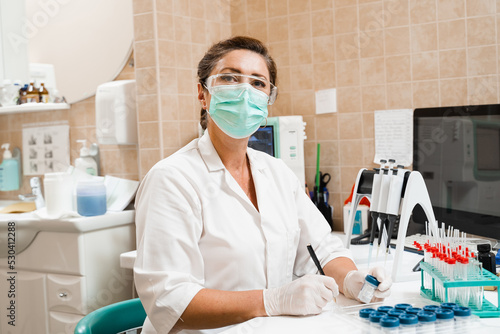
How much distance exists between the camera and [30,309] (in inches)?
96.9

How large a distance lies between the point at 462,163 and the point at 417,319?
91 cm

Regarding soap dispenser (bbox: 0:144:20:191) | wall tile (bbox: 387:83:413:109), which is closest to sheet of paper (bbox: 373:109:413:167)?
wall tile (bbox: 387:83:413:109)

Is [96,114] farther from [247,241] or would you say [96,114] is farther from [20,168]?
[247,241]

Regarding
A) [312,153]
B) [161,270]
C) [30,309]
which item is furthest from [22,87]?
[161,270]

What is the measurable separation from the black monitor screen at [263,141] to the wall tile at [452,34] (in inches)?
33.6

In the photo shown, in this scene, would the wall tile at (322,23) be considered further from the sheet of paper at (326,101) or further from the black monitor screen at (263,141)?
the black monitor screen at (263,141)

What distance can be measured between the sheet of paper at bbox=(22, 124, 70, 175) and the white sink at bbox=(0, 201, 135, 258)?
553 mm

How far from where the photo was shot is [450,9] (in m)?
2.26

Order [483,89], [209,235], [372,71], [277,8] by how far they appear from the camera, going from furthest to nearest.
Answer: [277,8]
[372,71]
[483,89]
[209,235]

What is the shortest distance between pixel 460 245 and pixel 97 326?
39.5 inches

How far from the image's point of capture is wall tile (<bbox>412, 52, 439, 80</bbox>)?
2.31 meters

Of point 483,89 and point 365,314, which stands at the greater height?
point 483,89

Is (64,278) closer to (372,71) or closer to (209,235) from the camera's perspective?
(209,235)

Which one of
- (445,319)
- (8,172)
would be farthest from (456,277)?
(8,172)
